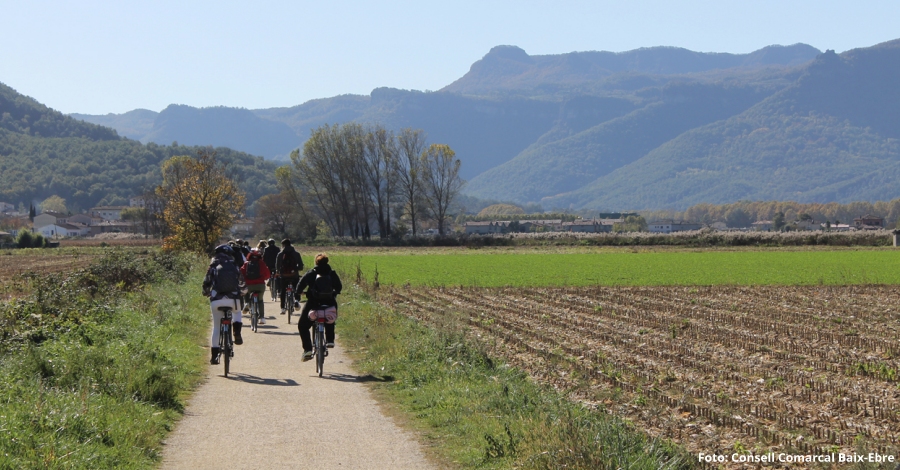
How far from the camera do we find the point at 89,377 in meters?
11.3

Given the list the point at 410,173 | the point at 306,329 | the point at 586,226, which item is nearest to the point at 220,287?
the point at 306,329

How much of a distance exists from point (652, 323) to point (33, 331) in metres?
14.1

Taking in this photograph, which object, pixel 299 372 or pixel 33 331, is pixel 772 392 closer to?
pixel 299 372

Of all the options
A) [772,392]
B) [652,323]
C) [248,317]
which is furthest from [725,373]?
[248,317]

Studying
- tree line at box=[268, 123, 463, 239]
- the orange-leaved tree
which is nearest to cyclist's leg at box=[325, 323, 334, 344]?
the orange-leaved tree

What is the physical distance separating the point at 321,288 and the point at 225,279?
1566mm

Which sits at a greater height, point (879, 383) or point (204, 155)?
point (204, 155)

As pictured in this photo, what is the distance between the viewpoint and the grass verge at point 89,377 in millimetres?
8492

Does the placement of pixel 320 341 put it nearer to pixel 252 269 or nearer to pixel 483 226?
pixel 252 269

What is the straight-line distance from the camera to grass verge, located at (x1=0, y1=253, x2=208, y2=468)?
27.9ft

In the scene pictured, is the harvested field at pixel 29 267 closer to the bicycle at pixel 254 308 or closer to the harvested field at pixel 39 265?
the harvested field at pixel 39 265

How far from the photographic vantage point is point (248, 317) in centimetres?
2333

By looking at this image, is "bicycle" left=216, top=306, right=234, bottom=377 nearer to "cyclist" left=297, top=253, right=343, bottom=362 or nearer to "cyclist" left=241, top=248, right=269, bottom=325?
"cyclist" left=297, top=253, right=343, bottom=362

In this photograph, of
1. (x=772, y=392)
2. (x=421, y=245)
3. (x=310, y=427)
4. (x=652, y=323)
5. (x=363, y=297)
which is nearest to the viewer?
(x=310, y=427)
